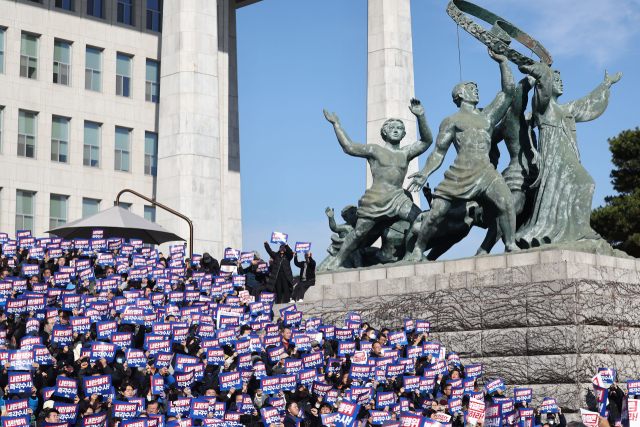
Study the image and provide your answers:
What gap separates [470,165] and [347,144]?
328 centimetres

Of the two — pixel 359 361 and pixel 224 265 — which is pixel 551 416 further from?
pixel 224 265

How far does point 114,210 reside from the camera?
24438mm

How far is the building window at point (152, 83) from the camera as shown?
3812 centimetres

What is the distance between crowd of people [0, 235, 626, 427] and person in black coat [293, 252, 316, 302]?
5.29 ft

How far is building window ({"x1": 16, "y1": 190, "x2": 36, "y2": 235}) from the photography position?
112 ft

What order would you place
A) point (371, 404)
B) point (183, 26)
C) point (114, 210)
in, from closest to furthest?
point (371, 404) → point (114, 210) → point (183, 26)

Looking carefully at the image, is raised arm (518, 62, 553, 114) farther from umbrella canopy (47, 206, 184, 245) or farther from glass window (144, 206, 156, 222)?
glass window (144, 206, 156, 222)

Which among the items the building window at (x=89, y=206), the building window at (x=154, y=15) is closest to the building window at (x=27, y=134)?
the building window at (x=89, y=206)

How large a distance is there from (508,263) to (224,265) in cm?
637

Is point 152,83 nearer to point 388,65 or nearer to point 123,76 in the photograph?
point 123,76

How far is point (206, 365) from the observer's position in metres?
14.4

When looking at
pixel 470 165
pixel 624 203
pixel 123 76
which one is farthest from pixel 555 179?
pixel 123 76

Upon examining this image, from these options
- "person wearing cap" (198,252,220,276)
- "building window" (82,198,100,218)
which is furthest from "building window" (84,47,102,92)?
"person wearing cap" (198,252,220,276)

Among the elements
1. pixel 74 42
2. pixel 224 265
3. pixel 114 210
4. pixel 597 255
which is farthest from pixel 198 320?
pixel 74 42
